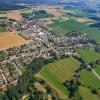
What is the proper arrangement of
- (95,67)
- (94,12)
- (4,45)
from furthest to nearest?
(94,12) < (4,45) < (95,67)

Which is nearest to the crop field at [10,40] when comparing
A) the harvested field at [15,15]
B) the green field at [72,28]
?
the green field at [72,28]

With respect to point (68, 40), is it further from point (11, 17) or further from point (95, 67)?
point (11, 17)

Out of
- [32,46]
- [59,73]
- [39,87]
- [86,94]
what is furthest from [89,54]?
[39,87]

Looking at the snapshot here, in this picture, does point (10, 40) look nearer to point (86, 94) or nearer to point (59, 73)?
point (59, 73)

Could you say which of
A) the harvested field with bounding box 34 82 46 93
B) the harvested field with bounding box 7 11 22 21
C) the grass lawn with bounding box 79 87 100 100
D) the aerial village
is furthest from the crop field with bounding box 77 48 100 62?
the harvested field with bounding box 7 11 22 21

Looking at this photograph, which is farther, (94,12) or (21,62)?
(94,12)

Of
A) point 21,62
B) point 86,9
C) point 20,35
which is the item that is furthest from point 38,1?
point 21,62
